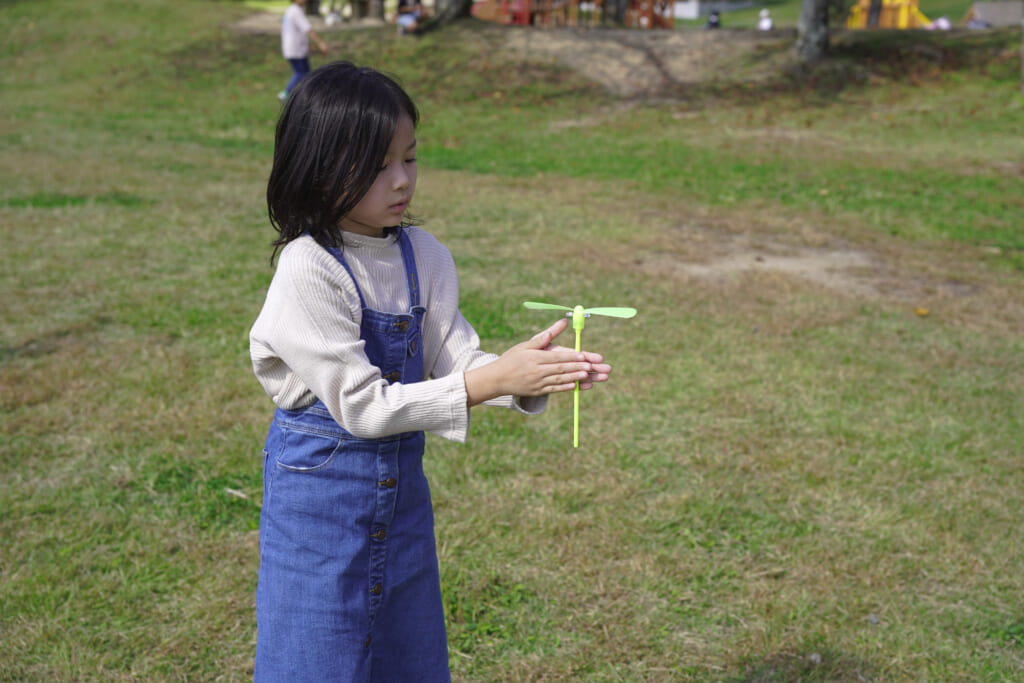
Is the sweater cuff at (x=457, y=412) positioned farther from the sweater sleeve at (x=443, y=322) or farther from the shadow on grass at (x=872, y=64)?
the shadow on grass at (x=872, y=64)

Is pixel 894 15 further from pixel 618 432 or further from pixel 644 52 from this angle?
pixel 618 432

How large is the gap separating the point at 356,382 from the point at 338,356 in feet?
0.18

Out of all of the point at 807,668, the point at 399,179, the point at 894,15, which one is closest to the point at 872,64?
the point at 807,668

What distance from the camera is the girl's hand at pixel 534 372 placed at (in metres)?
1.57

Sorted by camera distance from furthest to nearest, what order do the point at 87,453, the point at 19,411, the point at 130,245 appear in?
the point at 130,245, the point at 19,411, the point at 87,453

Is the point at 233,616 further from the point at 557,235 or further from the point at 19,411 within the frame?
the point at 557,235

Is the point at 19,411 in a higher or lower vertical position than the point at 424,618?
lower

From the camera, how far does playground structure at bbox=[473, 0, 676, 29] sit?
845 inches

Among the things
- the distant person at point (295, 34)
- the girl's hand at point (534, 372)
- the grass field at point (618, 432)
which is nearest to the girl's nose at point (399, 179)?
the girl's hand at point (534, 372)

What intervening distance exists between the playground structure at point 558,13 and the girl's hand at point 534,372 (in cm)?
1991

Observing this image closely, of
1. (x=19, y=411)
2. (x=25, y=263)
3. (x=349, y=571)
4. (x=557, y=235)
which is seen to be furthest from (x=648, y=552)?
(x=25, y=263)

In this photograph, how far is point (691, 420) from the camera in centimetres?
407

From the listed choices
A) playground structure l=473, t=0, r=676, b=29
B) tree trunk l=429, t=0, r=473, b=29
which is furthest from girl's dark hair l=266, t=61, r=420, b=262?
playground structure l=473, t=0, r=676, b=29

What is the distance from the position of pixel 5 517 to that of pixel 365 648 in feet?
6.60
